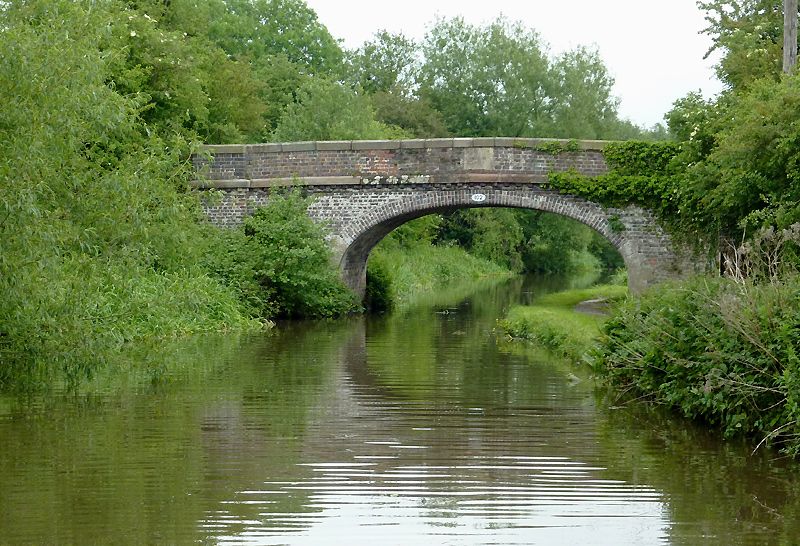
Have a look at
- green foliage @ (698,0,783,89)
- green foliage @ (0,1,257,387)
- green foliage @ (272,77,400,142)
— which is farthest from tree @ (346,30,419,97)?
green foliage @ (0,1,257,387)

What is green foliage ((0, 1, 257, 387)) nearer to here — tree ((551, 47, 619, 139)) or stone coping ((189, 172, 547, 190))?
stone coping ((189, 172, 547, 190))

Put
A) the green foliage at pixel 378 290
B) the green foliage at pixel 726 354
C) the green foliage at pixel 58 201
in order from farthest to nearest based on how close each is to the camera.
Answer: the green foliage at pixel 378 290 < the green foliage at pixel 58 201 < the green foliage at pixel 726 354

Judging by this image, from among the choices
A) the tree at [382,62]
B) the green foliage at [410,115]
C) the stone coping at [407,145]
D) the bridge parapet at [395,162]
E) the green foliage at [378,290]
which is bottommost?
the green foliage at [378,290]

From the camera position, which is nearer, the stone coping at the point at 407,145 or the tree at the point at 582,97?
the stone coping at the point at 407,145

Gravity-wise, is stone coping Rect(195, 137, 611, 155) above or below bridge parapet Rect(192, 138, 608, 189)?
above

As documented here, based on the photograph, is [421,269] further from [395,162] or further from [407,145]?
[407,145]

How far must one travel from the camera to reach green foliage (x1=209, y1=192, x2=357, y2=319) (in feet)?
79.5

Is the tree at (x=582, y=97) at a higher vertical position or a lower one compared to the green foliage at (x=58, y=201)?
higher

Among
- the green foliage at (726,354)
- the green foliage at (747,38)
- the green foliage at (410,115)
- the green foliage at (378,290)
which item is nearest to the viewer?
the green foliage at (726,354)

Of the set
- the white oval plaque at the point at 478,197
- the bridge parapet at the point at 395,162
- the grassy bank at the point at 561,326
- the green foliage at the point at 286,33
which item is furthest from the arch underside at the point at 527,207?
the green foliage at the point at 286,33

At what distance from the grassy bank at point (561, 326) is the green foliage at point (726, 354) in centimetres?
273

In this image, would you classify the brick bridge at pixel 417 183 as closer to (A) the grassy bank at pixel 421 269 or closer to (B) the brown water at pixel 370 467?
(A) the grassy bank at pixel 421 269

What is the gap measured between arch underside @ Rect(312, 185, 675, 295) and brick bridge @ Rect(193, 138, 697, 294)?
0.06 feet

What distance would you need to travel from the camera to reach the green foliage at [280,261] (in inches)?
954
